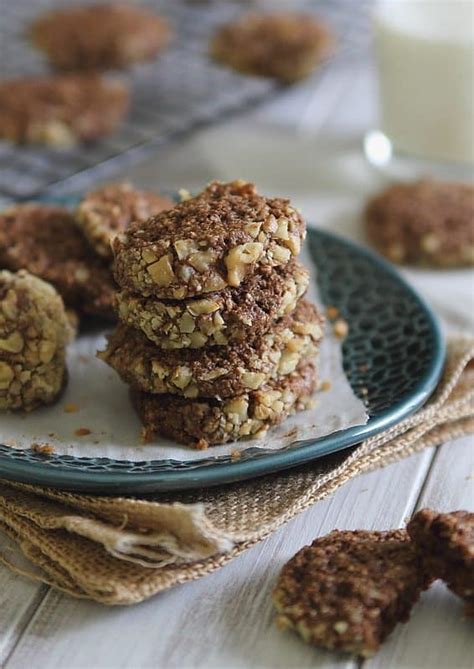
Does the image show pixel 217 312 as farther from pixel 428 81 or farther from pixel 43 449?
pixel 428 81

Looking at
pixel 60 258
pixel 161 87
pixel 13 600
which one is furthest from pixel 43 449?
pixel 161 87

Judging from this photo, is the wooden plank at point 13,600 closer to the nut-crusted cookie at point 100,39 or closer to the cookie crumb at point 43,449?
the cookie crumb at point 43,449

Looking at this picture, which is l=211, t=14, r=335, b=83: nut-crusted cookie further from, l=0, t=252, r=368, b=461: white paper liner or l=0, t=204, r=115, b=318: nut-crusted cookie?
l=0, t=252, r=368, b=461: white paper liner

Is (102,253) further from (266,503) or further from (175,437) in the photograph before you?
(266,503)

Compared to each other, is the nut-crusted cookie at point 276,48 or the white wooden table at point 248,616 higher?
the white wooden table at point 248,616

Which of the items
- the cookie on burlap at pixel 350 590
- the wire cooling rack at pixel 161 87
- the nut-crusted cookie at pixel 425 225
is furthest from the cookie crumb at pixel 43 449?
the nut-crusted cookie at pixel 425 225

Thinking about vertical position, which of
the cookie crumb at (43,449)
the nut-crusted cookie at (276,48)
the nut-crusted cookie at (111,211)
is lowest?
the nut-crusted cookie at (276,48)

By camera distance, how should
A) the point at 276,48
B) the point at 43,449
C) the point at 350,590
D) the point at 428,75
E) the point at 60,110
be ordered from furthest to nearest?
1. the point at 276,48
2. the point at 60,110
3. the point at 428,75
4. the point at 43,449
5. the point at 350,590
